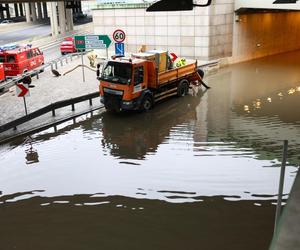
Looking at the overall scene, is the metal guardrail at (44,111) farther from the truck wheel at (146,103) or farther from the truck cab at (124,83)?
the truck wheel at (146,103)

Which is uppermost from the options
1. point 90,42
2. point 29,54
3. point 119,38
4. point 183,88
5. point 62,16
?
point 62,16

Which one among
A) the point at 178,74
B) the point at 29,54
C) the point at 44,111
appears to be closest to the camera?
the point at 44,111

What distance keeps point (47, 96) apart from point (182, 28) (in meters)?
11.6

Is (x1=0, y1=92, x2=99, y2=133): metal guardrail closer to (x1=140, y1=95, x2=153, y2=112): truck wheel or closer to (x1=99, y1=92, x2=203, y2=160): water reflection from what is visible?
(x1=99, y1=92, x2=203, y2=160): water reflection

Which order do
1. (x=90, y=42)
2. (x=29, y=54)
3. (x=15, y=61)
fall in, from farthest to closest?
(x=29, y=54)
(x=15, y=61)
(x=90, y=42)

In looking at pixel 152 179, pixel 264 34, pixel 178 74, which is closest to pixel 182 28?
pixel 264 34

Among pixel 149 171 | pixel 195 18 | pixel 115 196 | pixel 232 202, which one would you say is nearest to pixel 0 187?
pixel 115 196

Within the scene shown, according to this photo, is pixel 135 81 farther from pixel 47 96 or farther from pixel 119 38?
pixel 47 96

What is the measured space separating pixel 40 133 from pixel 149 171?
557 cm

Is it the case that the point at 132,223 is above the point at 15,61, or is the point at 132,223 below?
below

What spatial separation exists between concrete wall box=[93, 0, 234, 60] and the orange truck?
9151mm

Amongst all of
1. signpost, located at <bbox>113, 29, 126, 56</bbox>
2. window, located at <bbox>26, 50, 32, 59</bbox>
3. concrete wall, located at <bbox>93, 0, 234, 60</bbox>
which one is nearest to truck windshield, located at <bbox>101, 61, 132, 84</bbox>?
signpost, located at <bbox>113, 29, 126, 56</bbox>

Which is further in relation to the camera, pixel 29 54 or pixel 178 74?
pixel 29 54

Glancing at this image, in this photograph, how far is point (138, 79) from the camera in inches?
621
